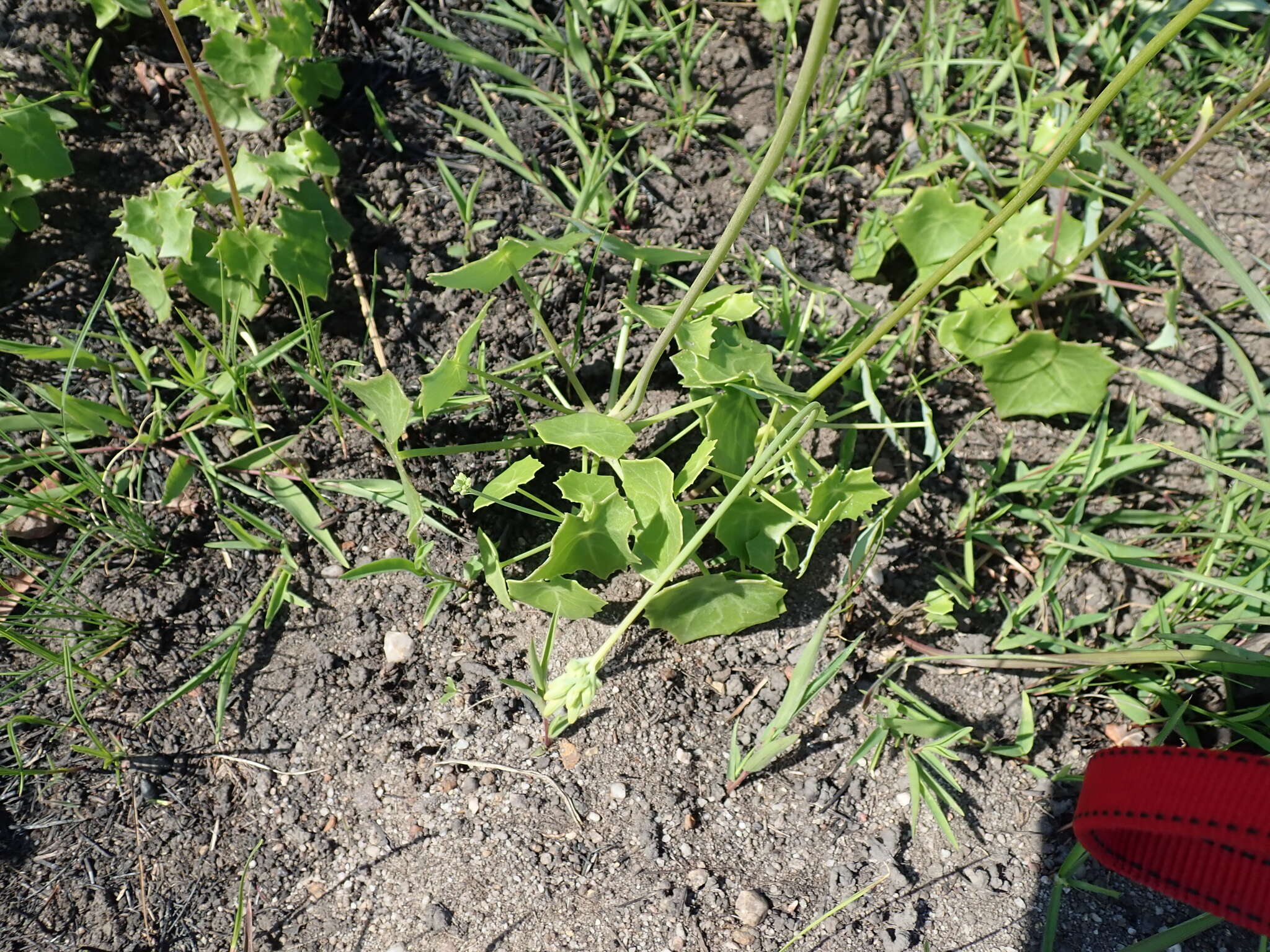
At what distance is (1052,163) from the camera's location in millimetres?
1011

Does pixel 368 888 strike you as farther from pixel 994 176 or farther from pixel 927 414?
pixel 994 176

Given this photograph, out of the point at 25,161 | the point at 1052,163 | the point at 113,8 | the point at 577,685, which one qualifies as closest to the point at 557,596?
the point at 577,685

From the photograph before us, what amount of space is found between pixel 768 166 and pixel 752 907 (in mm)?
1054

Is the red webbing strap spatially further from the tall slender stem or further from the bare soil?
the tall slender stem

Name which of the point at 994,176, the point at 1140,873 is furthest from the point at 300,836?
the point at 994,176

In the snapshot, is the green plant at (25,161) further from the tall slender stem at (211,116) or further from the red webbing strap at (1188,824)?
the red webbing strap at (1188,824)

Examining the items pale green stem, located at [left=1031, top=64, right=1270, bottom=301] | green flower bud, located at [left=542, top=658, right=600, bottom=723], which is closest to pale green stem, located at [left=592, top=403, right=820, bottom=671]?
green flower bud, located at [left=542, top=658, right=600, bottom=723]

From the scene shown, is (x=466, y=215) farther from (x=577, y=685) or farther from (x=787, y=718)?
(x=787, y=718)

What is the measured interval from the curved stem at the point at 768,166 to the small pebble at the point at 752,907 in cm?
76

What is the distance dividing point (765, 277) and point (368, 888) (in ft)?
4.26

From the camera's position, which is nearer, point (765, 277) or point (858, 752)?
point (858, 752)

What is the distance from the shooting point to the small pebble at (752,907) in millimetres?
1325

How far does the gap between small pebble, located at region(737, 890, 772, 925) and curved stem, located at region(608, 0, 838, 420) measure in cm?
76

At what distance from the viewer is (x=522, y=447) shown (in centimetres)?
155
